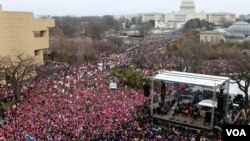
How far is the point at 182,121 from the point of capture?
19812 mm

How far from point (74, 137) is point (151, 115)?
5.69 metres

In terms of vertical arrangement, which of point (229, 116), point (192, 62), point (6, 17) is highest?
point (6, 17)

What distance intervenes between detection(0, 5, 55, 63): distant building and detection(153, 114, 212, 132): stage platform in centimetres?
1698

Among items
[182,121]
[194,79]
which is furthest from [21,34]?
[182,121]

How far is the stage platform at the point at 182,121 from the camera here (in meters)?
19.1

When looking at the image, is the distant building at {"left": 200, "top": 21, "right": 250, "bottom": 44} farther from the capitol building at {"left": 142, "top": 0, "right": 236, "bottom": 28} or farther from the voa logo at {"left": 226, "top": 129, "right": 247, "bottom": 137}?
the capitol building at {"left": 142, "top": 0, "right": 236, "bottom": 28}

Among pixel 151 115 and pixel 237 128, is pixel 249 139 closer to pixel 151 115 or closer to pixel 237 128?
pixel 237 128

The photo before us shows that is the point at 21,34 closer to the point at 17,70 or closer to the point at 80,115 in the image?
the point at 17,70

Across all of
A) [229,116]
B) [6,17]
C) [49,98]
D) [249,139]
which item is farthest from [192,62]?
[249,139]

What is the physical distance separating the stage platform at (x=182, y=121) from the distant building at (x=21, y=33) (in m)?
17.0

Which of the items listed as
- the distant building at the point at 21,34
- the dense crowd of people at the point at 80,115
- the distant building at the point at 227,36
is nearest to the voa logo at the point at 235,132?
the dense crowd of people at the point at 80,115

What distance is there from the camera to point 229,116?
69.1 feet

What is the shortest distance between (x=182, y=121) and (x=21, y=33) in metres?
19.4

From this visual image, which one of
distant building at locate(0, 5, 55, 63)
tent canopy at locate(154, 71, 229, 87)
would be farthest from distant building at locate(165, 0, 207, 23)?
tent canopy at locate(154, 71, 229, 87)
